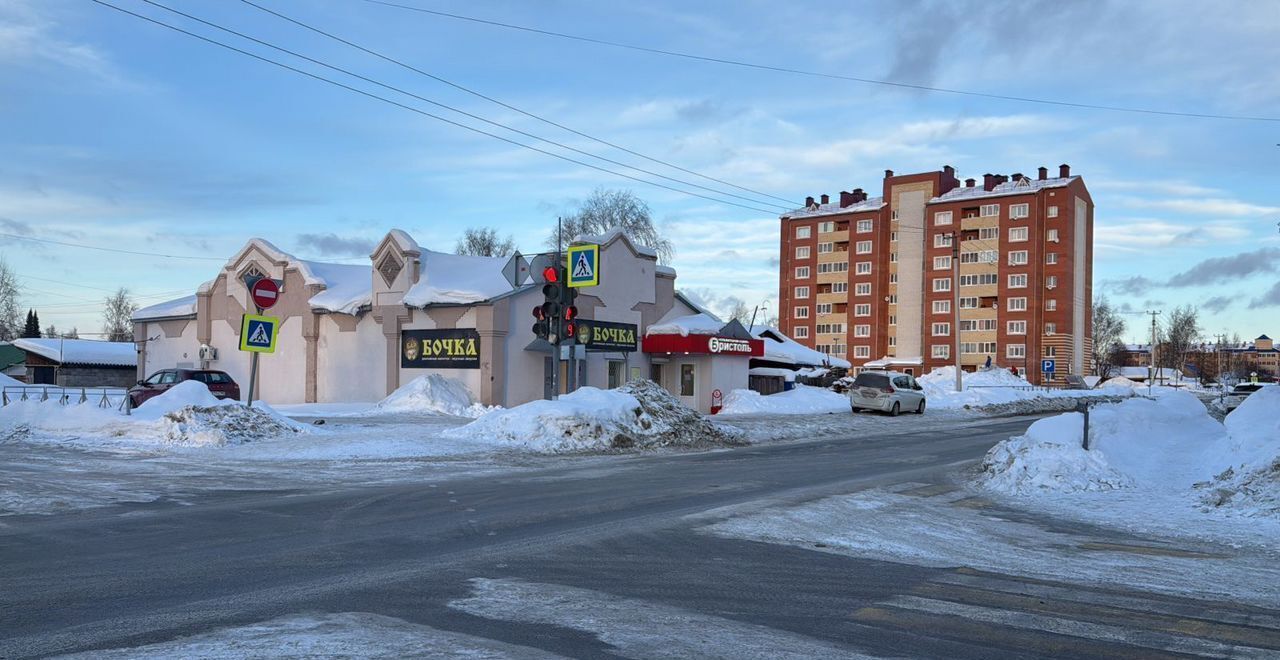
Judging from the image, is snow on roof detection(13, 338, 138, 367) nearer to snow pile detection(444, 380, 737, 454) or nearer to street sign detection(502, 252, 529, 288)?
street sign detection(502, 252, 529, 288)

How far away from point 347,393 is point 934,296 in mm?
79728

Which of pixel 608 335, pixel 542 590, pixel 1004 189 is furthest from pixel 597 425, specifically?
pixel 1004 189

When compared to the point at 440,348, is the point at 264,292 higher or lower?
higher

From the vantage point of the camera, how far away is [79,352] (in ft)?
236

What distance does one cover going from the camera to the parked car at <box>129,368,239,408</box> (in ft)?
102

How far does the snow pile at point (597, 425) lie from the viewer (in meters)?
21.7

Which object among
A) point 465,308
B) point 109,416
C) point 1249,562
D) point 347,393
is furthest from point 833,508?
point 347,393

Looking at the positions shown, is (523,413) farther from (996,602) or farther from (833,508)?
(996,602)

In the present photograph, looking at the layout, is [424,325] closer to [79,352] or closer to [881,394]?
[881,394]

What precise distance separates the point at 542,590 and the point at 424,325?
2958cm

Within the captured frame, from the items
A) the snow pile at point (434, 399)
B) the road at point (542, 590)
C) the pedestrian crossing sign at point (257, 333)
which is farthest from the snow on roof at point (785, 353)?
the road at point (542, 590)

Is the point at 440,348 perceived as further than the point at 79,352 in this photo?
No

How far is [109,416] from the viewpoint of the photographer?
22.6 metres

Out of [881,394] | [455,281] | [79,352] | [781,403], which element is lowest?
[781,403]
